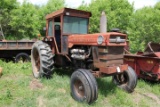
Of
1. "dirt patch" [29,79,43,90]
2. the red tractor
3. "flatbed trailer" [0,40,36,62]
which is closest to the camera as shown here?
the red tractor

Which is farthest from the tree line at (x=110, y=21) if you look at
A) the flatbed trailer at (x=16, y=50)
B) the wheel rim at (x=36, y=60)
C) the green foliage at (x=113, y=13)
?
the wheel rim at (x=36, y=60)

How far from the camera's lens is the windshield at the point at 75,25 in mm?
6449

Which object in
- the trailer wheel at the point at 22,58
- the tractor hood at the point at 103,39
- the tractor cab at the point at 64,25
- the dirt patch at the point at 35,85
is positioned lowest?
the dirt patch at the point at 35,85

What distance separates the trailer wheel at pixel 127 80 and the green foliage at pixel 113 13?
13.6m

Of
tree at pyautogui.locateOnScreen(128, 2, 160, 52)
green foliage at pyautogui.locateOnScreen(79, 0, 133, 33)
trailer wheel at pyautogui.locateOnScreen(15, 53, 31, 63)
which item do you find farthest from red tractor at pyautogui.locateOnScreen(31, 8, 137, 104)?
green foliage at pyautogui.locateOnScreen(79, 0, 133, 33)

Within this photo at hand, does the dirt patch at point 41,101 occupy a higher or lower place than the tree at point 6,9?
lower

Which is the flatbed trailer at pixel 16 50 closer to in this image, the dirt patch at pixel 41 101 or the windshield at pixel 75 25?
the windshield at pixel 75 25

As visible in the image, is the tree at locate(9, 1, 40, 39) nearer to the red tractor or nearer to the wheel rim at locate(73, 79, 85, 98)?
the red tractor

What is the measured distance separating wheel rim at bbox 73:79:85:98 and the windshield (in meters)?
1.93

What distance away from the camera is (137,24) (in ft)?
65.0

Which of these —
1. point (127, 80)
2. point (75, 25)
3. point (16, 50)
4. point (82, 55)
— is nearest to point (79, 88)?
point (82, 55)

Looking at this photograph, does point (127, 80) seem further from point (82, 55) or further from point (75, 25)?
point (75, 25)

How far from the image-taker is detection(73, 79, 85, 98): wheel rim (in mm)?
5105

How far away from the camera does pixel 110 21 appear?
1969 centimetres
